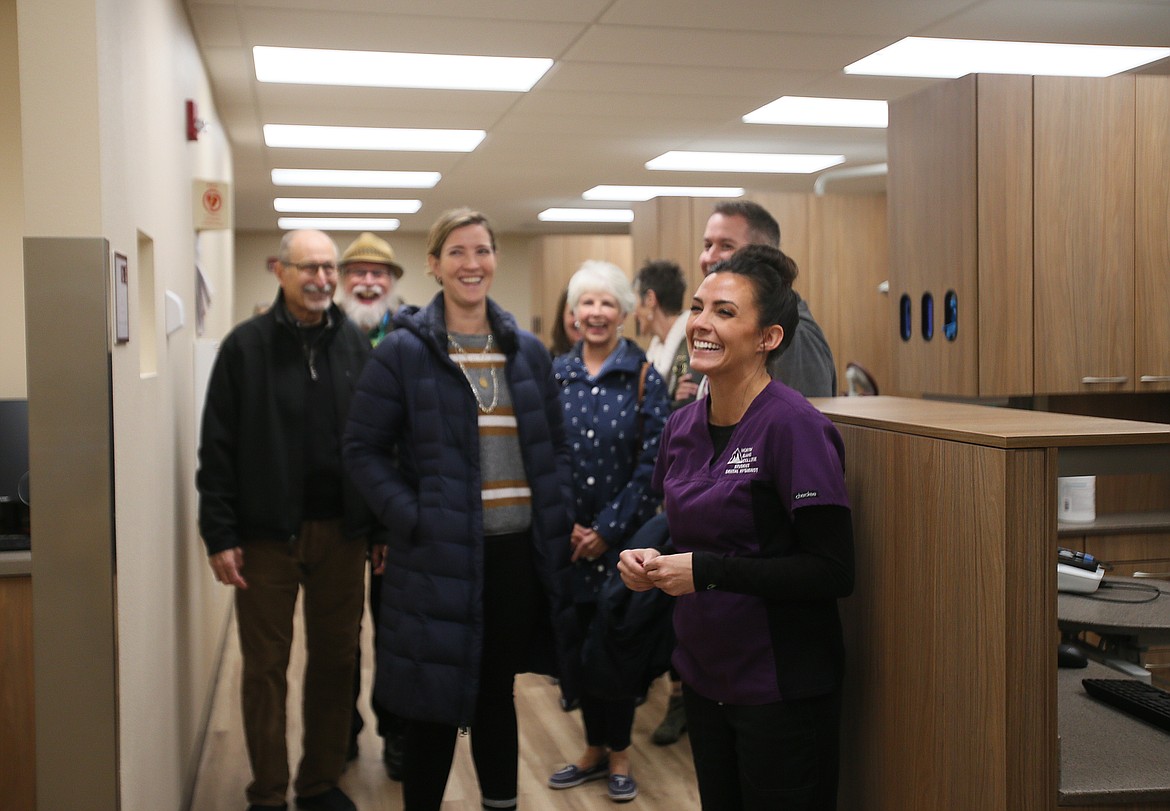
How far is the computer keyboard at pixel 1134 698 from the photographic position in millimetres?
2008

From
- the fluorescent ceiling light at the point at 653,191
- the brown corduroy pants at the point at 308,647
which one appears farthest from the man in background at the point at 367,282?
the fluorescent ceiling light at the point at 653,191

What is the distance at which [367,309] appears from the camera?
415 centimetres

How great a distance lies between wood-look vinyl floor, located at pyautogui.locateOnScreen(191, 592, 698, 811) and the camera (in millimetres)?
3264

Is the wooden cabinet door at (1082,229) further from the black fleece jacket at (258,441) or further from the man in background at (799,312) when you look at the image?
the black fleece jacket at (258,441)

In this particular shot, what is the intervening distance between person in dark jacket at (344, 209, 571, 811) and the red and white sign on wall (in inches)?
61.4

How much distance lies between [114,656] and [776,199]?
557 cm

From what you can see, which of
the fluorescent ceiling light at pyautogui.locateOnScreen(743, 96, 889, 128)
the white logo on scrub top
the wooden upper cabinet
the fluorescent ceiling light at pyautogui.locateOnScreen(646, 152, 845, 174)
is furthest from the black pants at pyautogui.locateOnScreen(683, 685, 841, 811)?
the fluorescent ceiling light at pyautogui.locateOnScreen(646, 152, 845, 174)

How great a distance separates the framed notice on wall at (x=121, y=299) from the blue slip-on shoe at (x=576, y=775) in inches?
78.7

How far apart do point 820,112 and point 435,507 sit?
4.28m

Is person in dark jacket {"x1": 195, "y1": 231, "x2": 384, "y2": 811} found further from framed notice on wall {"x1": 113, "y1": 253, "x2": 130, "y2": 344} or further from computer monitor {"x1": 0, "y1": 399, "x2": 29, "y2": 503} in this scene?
framed notice on wall {"x1": 113, "y1": 253, "x2": 130, "y2": 344}

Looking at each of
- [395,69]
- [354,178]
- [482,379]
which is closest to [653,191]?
[354,178]

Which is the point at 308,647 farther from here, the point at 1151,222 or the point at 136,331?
the point at 1151,222

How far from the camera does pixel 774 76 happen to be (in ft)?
16.4

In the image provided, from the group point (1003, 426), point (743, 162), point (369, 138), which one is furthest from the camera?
point (743, 162)
